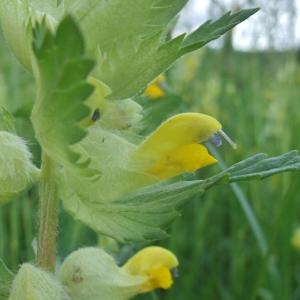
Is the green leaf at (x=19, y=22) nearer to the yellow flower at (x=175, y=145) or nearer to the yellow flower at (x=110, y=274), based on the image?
the yellow flower at (x=175, y=145)

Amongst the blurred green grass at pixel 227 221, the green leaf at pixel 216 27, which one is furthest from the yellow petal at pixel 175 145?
the blurred green grass at pixel 227 221

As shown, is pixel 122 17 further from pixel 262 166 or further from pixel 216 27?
pixel 262 166

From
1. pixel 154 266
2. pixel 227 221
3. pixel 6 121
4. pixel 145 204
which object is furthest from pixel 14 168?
pixel 227 221

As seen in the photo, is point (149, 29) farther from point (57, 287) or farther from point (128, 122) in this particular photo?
point (57, 287)

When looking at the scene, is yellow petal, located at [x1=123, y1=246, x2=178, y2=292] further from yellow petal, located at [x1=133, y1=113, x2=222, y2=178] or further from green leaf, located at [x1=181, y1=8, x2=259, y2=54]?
green leaf, located at [x1=181, y1=8, x2=259, y2=54]

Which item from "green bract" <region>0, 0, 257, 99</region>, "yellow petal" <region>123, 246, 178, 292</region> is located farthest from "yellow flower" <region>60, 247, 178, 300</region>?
"green bract" <region>0, 0, 257, 99</region>
